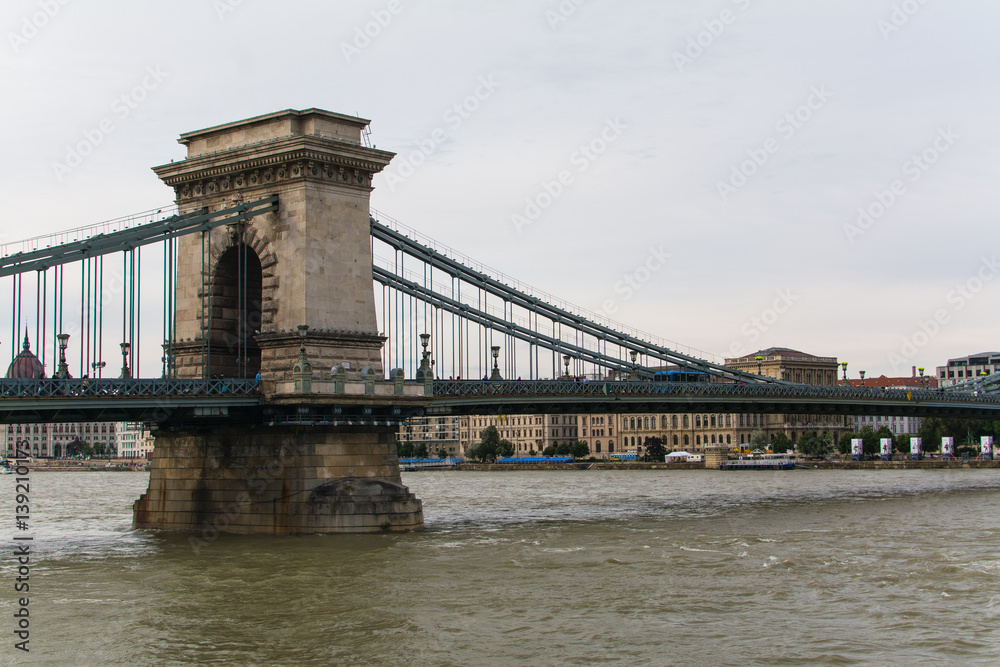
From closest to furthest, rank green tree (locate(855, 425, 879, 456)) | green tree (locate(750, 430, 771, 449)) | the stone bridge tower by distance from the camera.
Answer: the stone bridge tower < green tree (locate(855, 425, 879, 456)) < green tree (locate(750, 430, 771, 449))

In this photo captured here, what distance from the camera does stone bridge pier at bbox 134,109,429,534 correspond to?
41438mm

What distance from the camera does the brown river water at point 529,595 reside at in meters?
24.5

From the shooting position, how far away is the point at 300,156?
4219 cm

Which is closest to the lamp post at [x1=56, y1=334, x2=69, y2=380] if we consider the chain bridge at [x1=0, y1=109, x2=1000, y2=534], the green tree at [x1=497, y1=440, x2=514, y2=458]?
the chain bridge at [x1=0, y1=109, x2=1000, y2=534]

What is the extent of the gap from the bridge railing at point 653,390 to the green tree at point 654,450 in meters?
78.7

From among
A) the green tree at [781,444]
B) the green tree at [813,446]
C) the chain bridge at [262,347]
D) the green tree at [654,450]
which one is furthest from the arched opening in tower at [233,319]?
the green tree at [654,450]

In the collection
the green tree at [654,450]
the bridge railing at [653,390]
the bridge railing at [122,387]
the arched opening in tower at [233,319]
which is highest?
the arched opening in tower at [233,319]

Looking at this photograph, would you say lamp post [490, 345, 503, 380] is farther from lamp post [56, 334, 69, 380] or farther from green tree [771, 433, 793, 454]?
green tree [771, 433, 793, 454]

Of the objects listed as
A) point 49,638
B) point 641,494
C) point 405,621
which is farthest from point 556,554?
point 641,494

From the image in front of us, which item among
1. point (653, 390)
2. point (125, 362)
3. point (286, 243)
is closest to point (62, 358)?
point (125, 362)

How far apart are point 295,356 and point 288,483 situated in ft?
14.4

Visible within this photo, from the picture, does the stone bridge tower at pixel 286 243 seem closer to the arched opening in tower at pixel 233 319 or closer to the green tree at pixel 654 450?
the arched opening in tower at pixel 233 319

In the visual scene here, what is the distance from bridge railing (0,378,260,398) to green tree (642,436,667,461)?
122 metres

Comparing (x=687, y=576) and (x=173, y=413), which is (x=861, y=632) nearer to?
(x=687, y=576)
